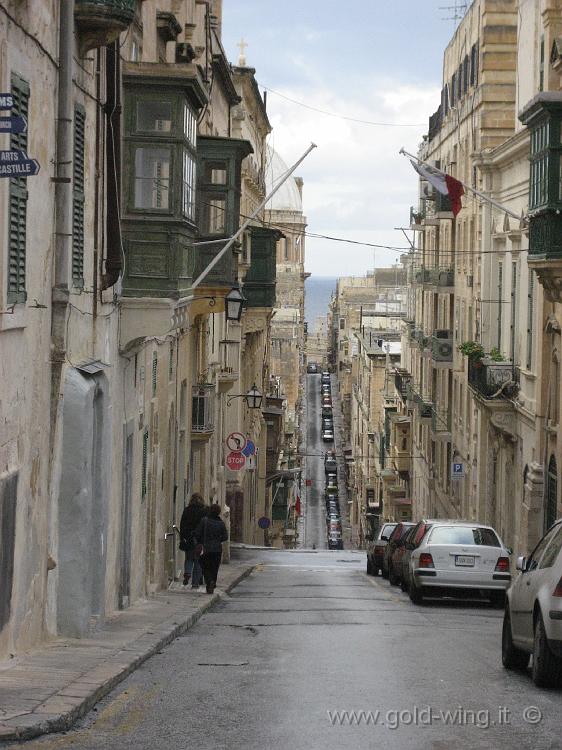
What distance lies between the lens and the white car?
11484mm

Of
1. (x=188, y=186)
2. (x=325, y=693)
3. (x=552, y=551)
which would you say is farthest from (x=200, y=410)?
(x=325, y=693)

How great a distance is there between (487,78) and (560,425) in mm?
17189

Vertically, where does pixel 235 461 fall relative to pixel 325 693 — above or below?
above

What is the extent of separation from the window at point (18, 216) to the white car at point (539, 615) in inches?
196

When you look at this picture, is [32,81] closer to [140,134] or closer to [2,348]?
[2,348]

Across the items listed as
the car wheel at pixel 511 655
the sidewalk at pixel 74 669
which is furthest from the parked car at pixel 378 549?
the car wheel at pixel 511 655

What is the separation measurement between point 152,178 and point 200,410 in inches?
557

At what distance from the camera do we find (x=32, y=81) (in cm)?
1252

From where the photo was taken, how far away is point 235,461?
39875 mm

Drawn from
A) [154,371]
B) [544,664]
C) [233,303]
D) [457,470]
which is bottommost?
[544,664]

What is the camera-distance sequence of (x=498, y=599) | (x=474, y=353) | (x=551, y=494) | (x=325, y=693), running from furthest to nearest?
(x=474, y=353) → (x=551, y=494) → (x=498, y=599) → (x=325, y=693)

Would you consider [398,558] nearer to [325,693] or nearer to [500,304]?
[500,304]

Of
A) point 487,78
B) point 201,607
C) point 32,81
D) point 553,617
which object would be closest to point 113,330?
point 201,607

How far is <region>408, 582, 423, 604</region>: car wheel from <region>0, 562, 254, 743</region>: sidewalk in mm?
5023
